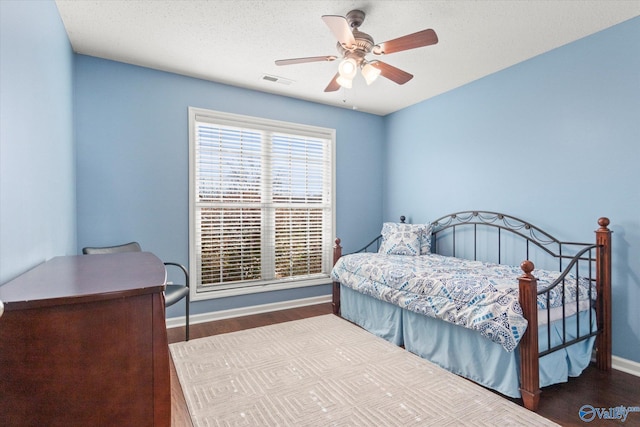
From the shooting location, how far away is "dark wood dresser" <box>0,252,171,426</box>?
816 mm

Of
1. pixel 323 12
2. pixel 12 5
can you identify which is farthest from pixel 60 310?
pixel 323 12

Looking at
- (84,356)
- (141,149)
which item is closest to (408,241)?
(141,149)

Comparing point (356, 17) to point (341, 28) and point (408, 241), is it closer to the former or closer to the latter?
point (341, 28)

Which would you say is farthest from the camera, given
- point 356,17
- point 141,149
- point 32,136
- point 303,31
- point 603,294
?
point 141,149

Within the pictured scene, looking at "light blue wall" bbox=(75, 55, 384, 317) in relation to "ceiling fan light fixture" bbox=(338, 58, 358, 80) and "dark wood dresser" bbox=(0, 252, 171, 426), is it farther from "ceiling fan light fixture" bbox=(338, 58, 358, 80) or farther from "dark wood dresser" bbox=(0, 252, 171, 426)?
"dark wood dresser" bbox=(0, 252, 171, 426)

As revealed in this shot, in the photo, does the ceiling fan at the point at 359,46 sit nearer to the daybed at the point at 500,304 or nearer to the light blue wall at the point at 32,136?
the light blue wall at the point at 32,136

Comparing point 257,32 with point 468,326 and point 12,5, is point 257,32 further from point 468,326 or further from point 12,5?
point 468,326

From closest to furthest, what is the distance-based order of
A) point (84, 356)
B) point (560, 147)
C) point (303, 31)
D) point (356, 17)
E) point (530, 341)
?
point (84, 356) < point (530, 341) < point (356, 17) < point (303, 31) < point (560, 147)

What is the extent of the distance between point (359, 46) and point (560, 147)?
72.9 inches

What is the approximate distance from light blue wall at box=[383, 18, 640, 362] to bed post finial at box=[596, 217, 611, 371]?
10 centimetres

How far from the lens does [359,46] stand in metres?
2.12

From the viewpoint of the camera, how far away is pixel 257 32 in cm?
244

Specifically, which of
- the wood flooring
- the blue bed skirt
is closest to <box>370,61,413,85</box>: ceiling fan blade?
the blue bed skirt

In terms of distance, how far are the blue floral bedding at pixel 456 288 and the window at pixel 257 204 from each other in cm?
81
